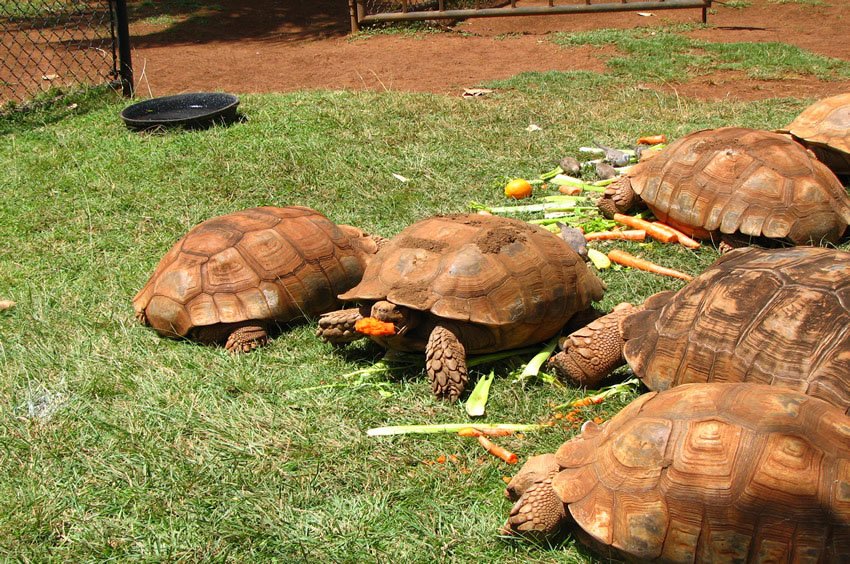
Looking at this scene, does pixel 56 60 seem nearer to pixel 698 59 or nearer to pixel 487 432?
pixel 698 59

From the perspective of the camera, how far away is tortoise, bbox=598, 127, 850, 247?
5051 mm

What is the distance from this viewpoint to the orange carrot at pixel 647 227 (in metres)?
5.57

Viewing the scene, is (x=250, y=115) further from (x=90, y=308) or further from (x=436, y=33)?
(x=436, y=33)

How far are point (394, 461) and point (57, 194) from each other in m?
4.87

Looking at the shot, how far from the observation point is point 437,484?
3316mm

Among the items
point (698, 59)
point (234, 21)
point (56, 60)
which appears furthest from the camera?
point (234, 21)

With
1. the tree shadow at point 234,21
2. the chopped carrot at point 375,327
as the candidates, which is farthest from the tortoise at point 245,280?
the tree shadow at point 234,21

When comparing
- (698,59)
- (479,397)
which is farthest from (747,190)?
(698,59)

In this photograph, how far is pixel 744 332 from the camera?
11.0 feet

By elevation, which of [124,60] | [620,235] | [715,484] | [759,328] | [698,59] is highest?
[124,60]

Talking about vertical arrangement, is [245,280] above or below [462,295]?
below

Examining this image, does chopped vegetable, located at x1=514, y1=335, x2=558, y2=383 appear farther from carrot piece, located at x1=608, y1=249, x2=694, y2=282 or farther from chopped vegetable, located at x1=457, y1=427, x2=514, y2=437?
carrot piece, located at x1=608, y1=249, x2=694, y2=282

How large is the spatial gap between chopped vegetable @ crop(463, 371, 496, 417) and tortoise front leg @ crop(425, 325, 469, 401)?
7 cm

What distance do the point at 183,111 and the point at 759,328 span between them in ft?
23.0
